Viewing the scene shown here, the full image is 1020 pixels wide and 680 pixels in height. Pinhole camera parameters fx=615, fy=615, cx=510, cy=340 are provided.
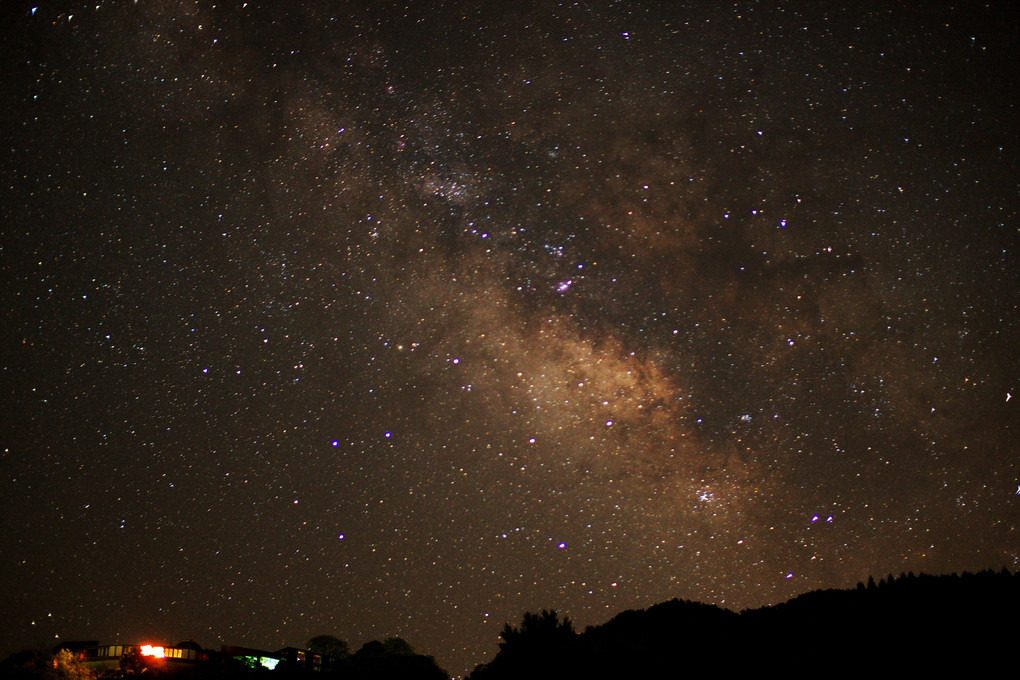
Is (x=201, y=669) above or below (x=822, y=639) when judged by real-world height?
below

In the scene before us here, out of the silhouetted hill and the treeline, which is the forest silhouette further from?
the treeline

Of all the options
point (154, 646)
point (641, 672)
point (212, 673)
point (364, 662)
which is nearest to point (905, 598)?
point (641, 672)

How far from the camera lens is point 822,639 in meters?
12.0

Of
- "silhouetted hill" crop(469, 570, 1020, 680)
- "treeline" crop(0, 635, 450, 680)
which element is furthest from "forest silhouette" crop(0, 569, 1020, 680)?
"treeline" crop(0, 635, 450, 680)

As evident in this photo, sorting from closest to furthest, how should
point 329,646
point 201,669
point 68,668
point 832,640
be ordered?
point 832,640 < point 68,668 < point 201,669 < point 329,646

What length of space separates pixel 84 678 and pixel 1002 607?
28039 mm

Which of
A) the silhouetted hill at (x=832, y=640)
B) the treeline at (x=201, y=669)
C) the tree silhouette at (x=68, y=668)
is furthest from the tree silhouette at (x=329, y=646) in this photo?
the silhouetted hill at (x=832, y=640)

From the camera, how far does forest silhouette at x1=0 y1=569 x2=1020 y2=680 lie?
34.0ft

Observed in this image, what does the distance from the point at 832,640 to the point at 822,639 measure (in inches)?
10.9

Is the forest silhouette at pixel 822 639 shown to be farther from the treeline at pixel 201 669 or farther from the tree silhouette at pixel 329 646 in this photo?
the tree silhouette at pixel 329 646

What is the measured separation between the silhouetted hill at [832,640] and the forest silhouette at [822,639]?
0.07 feet

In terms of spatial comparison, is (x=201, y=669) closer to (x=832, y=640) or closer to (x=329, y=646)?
(x=329, y=646)

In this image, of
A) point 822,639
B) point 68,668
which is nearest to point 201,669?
point 68,668

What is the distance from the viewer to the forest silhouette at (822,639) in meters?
10.4
